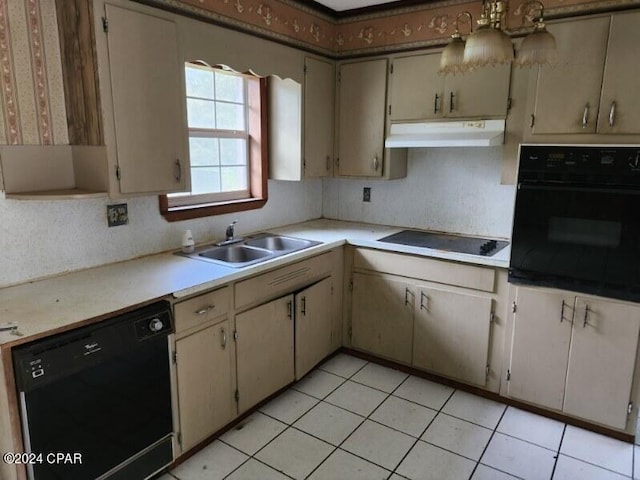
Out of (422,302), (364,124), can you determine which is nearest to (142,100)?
(364,124)

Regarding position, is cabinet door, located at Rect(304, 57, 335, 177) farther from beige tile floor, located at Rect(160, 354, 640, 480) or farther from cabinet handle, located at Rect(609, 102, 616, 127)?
cabinet handle, located at Rect(609, 102, 616, 127)

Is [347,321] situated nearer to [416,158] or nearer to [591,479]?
[416,158]

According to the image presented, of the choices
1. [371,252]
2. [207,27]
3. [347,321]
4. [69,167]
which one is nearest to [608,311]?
[371,252]

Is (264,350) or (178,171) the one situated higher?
(178,171)

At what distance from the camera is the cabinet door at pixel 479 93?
261 cm

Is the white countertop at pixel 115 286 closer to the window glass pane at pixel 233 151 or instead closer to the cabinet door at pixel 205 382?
the cabinet door at pixel 205 382

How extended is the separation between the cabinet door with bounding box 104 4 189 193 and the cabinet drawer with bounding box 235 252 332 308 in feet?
2.12

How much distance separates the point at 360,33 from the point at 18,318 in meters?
2.72

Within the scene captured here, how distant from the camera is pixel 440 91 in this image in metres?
2.83

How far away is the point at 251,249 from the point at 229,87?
110 centimetres

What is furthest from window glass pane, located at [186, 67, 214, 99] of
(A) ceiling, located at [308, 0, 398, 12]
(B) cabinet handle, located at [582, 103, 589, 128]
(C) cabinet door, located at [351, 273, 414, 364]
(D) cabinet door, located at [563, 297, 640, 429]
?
(D) cabinet door, located at [563, 297, 640, 429]

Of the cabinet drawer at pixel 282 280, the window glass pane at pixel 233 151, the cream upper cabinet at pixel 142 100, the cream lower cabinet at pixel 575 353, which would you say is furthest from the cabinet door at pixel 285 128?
the cream lower cabinet at pixel 575 353

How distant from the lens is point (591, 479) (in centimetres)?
204

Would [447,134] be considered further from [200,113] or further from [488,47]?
[200,113]
